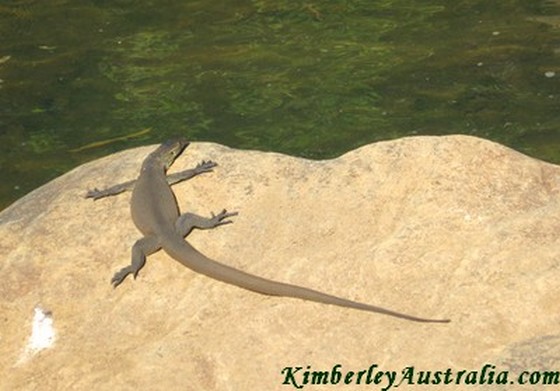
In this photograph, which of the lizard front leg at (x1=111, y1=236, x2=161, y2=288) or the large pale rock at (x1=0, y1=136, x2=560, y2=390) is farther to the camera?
the lizard front leg at (x1=111, y1=236, x2=161, y2=288)

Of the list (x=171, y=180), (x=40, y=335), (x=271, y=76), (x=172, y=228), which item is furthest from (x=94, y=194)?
(x=271, y=76)

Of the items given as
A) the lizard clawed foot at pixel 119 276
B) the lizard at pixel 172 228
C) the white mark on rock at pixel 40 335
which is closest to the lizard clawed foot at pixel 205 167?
the lizard at pixel 172 228


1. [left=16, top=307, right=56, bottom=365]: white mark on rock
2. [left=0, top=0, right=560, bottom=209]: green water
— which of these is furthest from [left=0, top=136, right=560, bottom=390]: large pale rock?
[left=0, top=0, right=560, bottom=209]: green water

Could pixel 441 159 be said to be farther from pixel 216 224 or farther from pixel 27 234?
pixel 27 234

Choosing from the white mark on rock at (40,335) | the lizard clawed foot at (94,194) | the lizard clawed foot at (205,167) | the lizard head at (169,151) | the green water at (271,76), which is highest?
the lizard clawed foot at (205,167)

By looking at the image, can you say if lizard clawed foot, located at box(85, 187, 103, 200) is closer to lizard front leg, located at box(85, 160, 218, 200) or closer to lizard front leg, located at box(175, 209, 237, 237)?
lizard front leg, located at box(85, 160, 218, 200)

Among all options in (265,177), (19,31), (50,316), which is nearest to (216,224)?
(265,177)

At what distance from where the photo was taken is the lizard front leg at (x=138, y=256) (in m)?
6.36

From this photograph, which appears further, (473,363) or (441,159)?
(441,159)

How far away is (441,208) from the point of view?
21.1ft

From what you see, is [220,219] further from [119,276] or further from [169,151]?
[169,151]

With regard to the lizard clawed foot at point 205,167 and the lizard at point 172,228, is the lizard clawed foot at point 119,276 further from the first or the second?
the lizard clawed foot at point 205,167

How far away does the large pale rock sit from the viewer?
18.6 ft

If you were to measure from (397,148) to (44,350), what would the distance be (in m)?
2.40
